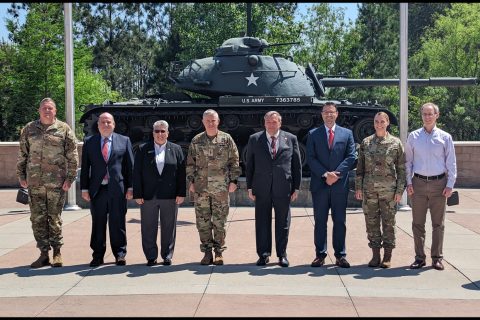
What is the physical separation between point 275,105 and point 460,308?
10082 millimetres

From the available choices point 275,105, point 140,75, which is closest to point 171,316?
point 275,105

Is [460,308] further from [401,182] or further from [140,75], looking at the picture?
[140,75]

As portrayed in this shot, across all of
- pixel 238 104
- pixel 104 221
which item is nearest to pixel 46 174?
pixel 104 221

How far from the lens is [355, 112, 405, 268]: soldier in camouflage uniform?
7.71 metres

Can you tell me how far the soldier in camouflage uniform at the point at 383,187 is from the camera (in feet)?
25.3

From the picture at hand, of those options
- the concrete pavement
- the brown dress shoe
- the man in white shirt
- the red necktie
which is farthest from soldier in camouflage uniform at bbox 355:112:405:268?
the red necktie

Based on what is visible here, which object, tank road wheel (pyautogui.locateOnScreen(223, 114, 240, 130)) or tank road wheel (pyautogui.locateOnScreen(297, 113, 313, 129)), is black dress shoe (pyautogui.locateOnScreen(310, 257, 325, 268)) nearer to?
tank road wheel (pyautogui.locateOnScreen(297, 113, 313, 129))

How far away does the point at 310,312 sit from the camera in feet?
18.9

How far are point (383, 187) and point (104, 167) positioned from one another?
315 cm

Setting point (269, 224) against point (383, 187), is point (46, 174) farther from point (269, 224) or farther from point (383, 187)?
→ point (383, 187)

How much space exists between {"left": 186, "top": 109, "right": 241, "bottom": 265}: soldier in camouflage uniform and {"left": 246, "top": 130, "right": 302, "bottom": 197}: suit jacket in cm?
23

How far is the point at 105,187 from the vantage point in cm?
794

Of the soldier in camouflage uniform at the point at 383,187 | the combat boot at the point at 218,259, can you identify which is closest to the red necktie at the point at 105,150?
the combat boot at the point at 218,259

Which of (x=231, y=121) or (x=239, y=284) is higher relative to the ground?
(x=231, y=121)
